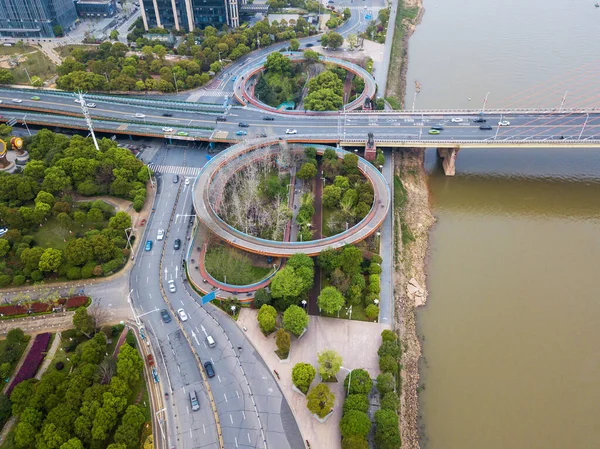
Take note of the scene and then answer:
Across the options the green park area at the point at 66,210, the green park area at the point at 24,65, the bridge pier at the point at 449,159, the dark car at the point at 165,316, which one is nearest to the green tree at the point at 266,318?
the dark car at the point at 165,316

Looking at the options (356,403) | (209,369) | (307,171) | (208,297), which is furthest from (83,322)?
(307,171)

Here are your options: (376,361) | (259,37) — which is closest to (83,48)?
(259,37)

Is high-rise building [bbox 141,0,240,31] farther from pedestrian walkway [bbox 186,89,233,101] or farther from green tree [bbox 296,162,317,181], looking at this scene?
green tree [bbox 296,162,317,181]

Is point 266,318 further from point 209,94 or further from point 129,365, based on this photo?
point 209,94

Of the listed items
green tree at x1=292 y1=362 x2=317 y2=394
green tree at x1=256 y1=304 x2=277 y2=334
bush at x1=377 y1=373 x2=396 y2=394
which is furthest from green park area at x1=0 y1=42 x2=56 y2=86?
bush at x1=377 y1=373 x2=396 y2=394

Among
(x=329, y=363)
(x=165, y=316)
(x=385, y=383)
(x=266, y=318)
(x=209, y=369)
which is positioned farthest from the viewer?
(x=165, y=316)

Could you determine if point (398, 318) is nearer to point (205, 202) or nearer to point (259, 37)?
point (205, 202)

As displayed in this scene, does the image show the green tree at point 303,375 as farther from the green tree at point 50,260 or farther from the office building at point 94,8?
the office building at point 94,8
